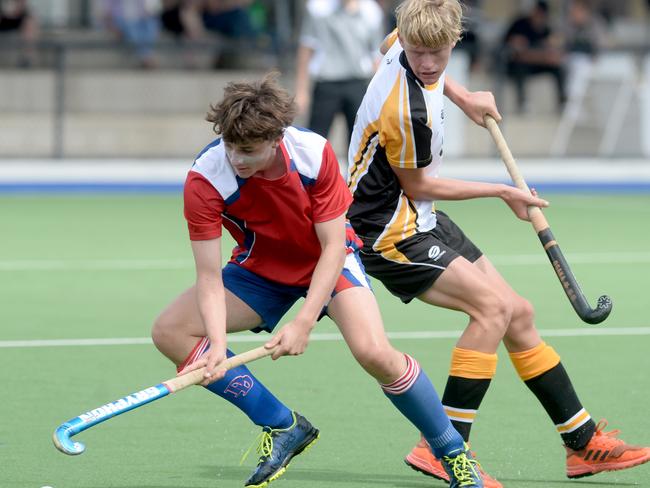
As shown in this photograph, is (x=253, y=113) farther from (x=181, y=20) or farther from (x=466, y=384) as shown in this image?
(x=181, y=20)

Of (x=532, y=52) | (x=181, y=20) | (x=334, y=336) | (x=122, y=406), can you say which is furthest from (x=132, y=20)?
(x=122, y=406)

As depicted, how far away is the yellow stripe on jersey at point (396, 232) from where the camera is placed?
489 cm

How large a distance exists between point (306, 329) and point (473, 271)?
70 centimetres

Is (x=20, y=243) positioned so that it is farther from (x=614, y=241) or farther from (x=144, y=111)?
(x=144, y=111)

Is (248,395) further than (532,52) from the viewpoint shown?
No

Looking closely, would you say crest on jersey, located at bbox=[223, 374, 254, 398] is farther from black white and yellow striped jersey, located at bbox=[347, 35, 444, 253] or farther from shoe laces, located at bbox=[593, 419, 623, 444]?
shoe laces, located at bbox=[593, 419, 623, 444]

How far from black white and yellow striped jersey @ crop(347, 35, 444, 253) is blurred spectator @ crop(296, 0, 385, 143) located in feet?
21.1

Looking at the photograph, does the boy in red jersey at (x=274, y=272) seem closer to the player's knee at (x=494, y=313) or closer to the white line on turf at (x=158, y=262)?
the player's knee at (x=494, y=313)

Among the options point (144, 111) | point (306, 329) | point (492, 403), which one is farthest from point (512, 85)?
point (306, 329)

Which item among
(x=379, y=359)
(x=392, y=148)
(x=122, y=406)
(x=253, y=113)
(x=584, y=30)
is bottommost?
(x=584, y=30)

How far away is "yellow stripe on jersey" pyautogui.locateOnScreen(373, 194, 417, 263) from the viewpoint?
16.0 ft

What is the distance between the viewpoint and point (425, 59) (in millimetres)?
4656

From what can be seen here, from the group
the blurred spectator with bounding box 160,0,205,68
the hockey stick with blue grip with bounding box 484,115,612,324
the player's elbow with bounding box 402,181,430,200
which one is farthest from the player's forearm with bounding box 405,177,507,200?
the blurred spectator with bounding box 160,0,205,68

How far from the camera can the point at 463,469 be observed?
4547 mm
